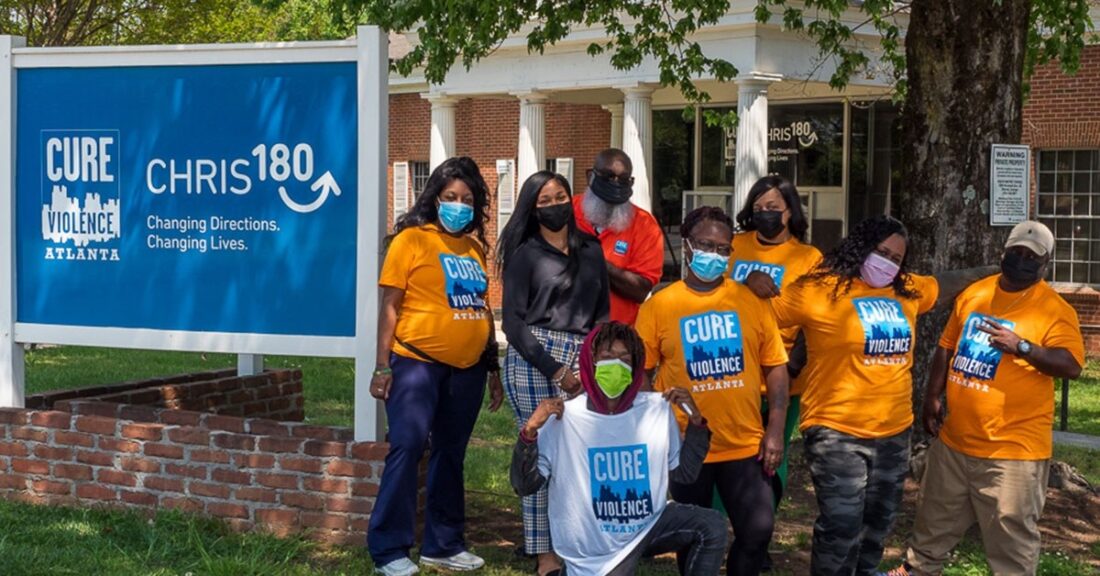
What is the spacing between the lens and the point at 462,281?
6.08m

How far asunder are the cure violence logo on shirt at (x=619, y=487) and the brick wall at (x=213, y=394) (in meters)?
4.04

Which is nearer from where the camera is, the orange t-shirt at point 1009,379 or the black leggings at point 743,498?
the black leggings at point 743,498

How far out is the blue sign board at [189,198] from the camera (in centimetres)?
688

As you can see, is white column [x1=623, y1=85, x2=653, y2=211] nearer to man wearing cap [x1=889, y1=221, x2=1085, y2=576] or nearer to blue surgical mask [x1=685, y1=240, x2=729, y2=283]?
man wearing cap [x1=889, y1=221, x2=1085, y2=576]

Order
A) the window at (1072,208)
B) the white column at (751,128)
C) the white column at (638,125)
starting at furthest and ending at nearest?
the white column at (638,125) < the window at (1072,208) < the white column at (751,128)

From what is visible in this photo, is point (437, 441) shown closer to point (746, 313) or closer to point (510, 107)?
point (746, 313)

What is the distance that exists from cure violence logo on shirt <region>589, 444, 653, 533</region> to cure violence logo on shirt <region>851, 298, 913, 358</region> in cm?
110

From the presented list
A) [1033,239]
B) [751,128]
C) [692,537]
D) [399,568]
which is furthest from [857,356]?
[751,128]

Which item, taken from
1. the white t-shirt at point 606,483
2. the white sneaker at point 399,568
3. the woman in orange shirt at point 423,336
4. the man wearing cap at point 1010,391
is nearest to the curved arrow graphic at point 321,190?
the woman in orange shirt at point 423,336

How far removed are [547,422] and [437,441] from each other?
1.32 m

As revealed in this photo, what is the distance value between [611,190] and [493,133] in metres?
18.9

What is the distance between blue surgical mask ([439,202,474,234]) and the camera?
6.04 m

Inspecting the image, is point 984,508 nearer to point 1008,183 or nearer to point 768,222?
point 768,222

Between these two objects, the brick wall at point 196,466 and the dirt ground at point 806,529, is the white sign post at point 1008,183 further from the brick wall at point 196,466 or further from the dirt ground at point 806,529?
the brick wall at point 196,466
